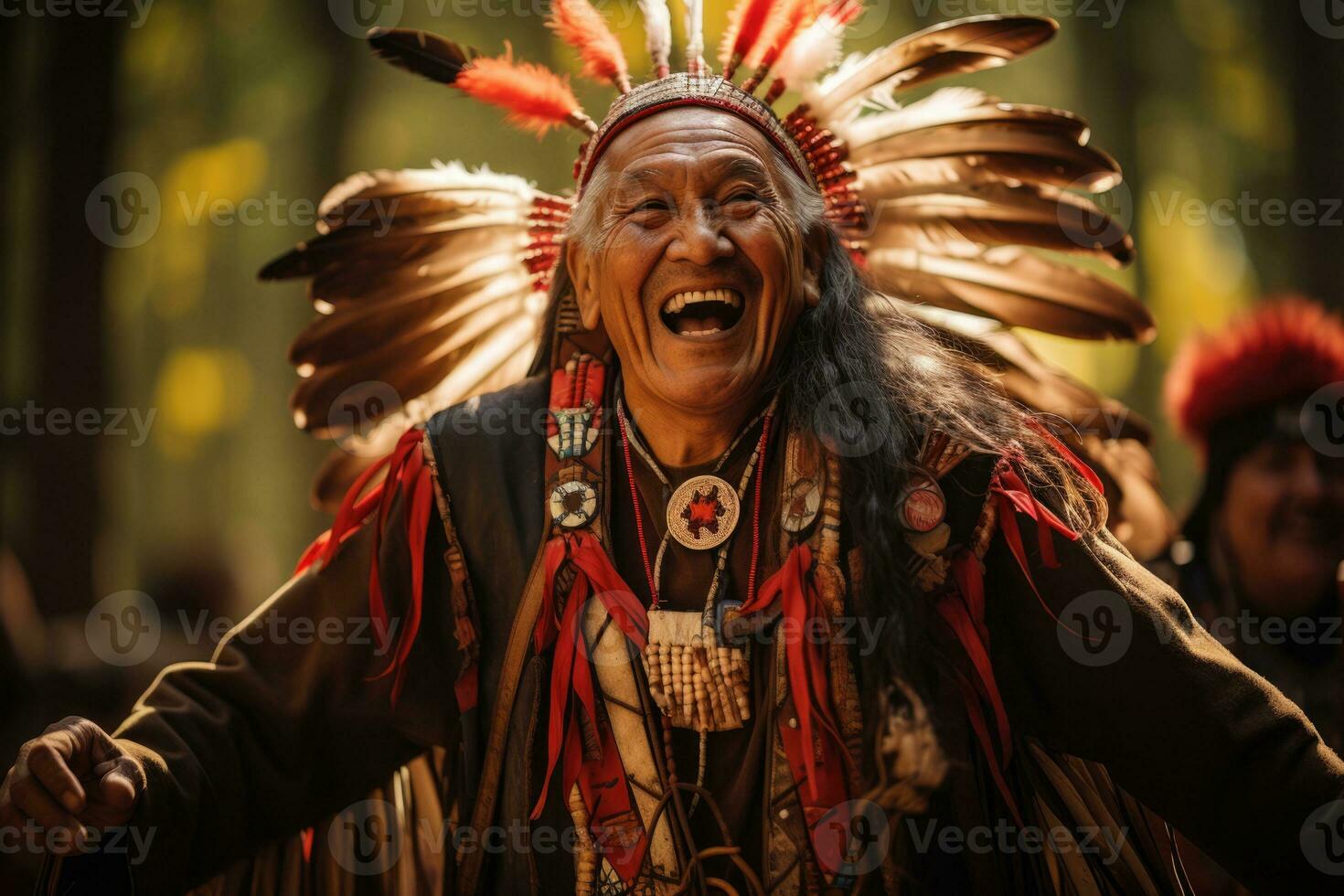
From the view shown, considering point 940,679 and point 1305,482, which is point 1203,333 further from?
point 940,679

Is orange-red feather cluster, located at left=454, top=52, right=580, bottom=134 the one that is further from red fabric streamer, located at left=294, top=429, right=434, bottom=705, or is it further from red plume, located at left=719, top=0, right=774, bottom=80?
red fabric streamer, located at left=294, top=429, right=434, bottom=705

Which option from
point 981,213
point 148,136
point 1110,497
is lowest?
point 1110,497

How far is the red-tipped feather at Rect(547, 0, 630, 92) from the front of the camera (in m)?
2.78

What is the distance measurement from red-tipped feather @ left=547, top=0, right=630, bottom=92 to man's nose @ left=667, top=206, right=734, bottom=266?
594 millimetres

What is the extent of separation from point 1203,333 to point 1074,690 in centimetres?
237

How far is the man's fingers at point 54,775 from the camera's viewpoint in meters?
1.93

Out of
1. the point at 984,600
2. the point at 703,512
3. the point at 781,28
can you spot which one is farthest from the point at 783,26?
the point at 984,600

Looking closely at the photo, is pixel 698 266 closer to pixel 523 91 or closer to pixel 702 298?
pixel 702 298

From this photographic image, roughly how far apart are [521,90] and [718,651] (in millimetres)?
1480

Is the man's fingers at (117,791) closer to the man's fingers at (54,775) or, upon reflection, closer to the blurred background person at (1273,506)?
the man's fingers at (54,775)

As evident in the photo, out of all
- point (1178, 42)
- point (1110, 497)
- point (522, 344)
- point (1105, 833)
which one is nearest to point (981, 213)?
point (1110, 497)

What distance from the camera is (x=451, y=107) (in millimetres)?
7500

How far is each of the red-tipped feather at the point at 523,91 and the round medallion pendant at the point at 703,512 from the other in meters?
1.02

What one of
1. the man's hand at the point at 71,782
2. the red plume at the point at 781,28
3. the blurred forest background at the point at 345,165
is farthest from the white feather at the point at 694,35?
the blurred forest background at the point at 345,165
